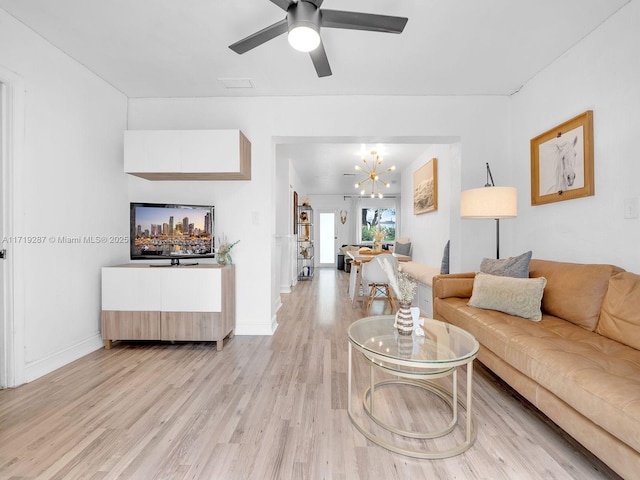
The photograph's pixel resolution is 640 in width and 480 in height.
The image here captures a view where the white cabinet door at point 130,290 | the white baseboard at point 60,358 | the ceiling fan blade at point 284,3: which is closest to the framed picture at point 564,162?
the ceiling fan blade at point 284,3

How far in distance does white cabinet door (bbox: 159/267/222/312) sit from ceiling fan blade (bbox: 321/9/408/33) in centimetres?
212

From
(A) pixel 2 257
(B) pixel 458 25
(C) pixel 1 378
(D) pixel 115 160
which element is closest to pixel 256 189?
(D) pixel 115 160

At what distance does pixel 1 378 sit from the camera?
6.61 feet

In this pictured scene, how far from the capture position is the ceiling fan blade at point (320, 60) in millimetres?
1876

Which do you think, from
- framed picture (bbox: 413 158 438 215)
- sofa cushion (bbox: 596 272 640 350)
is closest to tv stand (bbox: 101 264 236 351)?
sofa cushion (bbox: 596 272 640 350)

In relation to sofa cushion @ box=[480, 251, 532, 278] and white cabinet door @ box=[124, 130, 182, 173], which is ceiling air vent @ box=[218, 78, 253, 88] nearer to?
white cabinet door @ box=[124, 130, 182, 173]

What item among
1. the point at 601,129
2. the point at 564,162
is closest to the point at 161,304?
the point at 564,162

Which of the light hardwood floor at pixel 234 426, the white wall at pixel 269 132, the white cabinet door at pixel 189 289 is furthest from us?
the white wall at pixel 269 132

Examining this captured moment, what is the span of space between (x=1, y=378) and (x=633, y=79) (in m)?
4.66

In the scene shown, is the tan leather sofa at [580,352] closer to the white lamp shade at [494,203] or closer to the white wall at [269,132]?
the white lamp shade at [494,203]

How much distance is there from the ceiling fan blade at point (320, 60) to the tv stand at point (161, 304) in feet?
6.20

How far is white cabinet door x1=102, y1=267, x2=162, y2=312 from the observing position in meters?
2.70

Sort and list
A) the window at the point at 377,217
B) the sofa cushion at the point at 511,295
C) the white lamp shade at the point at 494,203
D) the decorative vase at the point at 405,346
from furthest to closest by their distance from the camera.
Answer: the window at the point at 377,217 < the white lamp shade at the point at 494,203 < the sofa cushion at the point at 511,295 < the decorative vase at the point at 405,346

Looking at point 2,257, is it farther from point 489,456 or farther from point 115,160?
point 489,456
